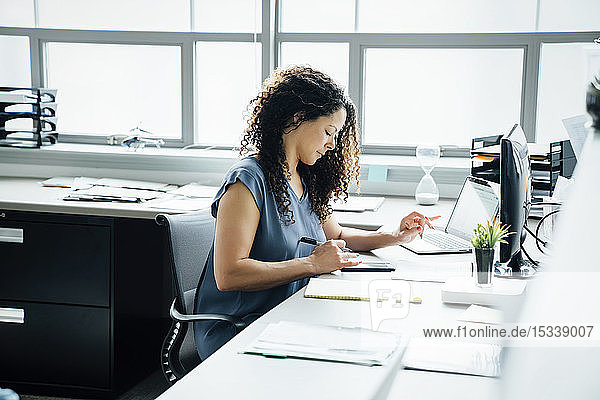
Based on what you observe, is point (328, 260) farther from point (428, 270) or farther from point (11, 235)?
point (11, 235)

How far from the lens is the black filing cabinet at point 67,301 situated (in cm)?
268

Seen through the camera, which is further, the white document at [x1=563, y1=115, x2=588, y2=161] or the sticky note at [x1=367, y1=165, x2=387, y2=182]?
the sticky note at [x1=367, y1=165, x2=387, y2=182]

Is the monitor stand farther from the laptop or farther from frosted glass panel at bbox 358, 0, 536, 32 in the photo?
frosted glass panel at bbox 358, 0, 536, 32

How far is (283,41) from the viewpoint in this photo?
3428 mm

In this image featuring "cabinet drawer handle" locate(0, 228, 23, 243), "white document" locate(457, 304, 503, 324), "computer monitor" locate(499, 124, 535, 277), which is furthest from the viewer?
"cabinet drawer handle" locate(0, 228, 23, 243)

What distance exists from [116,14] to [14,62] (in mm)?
619

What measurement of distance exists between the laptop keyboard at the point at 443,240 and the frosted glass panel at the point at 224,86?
1385 mm

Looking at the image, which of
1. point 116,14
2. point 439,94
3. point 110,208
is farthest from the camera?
point 116,14

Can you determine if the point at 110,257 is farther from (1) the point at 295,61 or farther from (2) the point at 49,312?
(1) the point at 295,61

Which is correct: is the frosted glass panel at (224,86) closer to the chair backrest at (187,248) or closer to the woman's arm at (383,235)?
the woman's arm at (383,235)

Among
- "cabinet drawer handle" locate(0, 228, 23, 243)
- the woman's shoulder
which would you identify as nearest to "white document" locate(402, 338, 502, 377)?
the woman's shoulder

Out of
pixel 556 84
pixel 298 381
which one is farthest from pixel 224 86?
pixel 298 381

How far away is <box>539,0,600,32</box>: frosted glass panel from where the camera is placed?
3070 mm

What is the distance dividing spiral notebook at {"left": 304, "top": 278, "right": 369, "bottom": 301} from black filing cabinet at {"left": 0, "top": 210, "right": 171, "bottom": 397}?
1.20 metres
